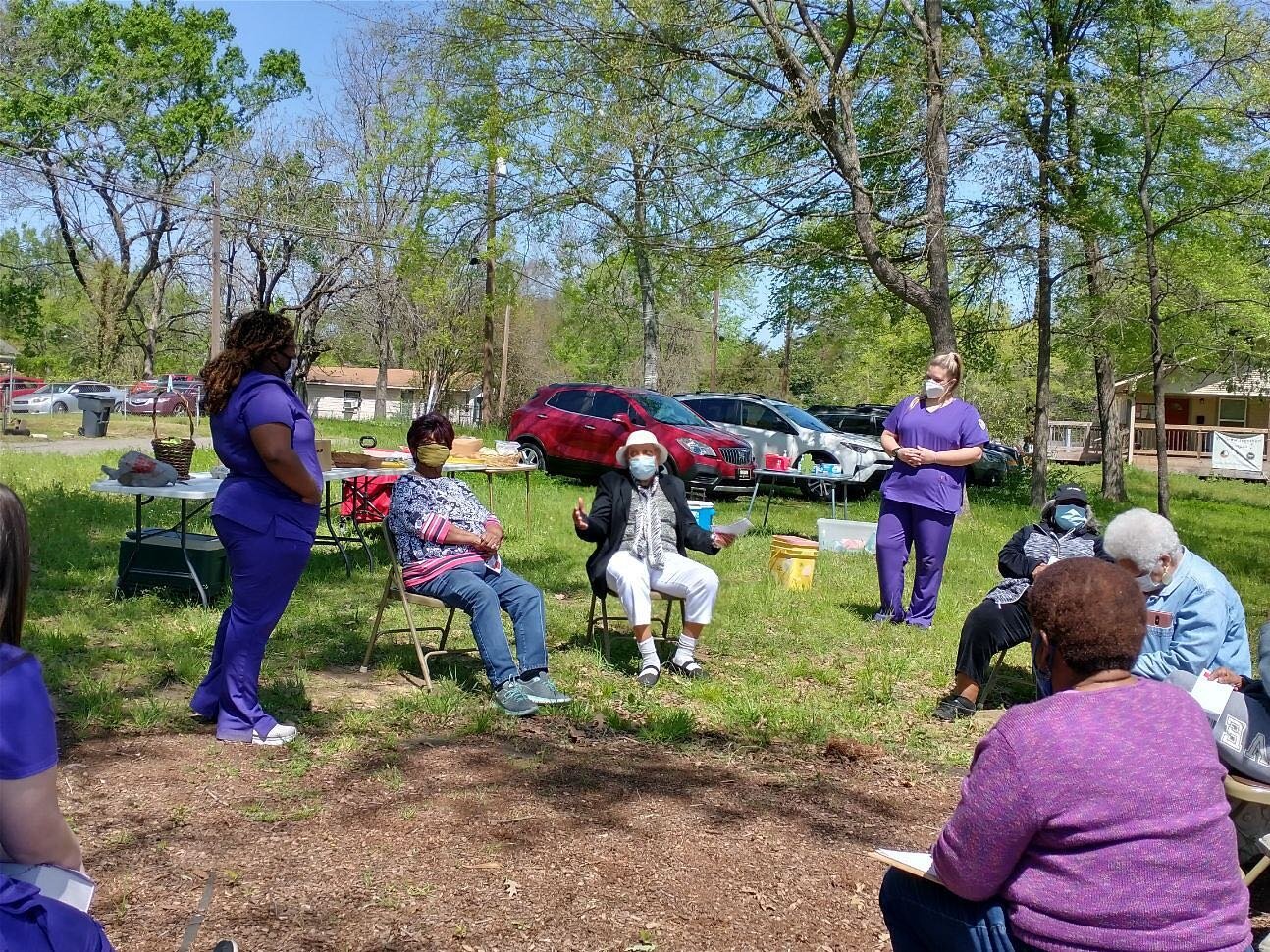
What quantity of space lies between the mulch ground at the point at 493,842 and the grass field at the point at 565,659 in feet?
0.91

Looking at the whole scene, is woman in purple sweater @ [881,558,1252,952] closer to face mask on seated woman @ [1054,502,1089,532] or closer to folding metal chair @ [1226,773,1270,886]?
folding metal chair @ [1226,773,1270,886]

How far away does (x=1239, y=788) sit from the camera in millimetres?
2877

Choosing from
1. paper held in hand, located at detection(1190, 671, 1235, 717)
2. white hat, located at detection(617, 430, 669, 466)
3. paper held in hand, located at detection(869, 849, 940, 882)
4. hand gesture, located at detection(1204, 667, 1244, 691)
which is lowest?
paper held in hand, located at detection(869, 849, 940, 882)

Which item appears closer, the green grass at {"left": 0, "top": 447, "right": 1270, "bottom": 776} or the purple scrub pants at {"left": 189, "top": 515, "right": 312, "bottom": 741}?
the purple scrub pants at {"left": 189, "top": 515, "right": 312, "bottom": 741}

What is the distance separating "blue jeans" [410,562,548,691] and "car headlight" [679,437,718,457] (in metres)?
8.54

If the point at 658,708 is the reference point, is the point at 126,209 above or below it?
above

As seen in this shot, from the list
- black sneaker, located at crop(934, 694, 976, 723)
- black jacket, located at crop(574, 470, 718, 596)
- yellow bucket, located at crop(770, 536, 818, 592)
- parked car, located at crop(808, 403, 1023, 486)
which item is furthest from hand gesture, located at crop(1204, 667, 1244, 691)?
Result: parked car, located at crop(808, 403, 1023, 486)

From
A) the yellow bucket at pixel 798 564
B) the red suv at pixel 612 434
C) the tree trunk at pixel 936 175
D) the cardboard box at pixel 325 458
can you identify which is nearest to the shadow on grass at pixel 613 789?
the cardboard box at pixel 325 458

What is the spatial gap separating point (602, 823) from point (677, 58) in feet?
31.6

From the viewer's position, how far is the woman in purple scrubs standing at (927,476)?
665cm

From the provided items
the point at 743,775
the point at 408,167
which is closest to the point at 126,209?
the point at 408,167

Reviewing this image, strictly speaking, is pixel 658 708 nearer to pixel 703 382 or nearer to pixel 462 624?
pixel 462 624

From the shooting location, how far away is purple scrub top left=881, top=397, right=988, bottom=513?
6.66 meters

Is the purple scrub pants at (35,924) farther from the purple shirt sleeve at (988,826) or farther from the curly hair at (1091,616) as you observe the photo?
the curly hair at (1091,616)
